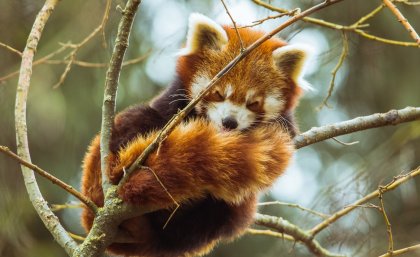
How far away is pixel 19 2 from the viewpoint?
498cm

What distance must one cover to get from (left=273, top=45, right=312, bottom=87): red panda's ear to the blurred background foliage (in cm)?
24

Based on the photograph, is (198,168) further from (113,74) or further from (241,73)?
(241,73)

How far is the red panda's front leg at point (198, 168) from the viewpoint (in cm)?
217

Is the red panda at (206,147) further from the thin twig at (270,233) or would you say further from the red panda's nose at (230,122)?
the thin twig at (270,233)

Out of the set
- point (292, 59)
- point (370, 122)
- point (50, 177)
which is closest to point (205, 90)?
point (50, 177)

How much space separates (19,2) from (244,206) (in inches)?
127

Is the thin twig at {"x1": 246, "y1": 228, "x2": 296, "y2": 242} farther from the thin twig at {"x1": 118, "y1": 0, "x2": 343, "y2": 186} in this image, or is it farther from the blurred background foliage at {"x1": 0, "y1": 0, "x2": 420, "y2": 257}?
the thin twig at {"x1": 118, "y1": 0, "x2": 343, "y2": 186}

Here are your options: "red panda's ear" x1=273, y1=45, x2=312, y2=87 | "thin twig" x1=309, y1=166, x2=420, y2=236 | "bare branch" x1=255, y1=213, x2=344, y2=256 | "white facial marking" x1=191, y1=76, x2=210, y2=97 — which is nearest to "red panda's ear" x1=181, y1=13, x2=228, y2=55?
"white facial marking" x1=191, y1=76, x2=210, y2=97

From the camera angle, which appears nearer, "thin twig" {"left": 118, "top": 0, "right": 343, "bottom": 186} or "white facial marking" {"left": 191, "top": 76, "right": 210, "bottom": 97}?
"thin twig" {"left": 118, "top": 0, "right": 343, "bottom": 186}

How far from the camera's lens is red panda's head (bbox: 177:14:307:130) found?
3.11m

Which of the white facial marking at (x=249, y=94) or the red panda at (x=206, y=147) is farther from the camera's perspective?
the white facial marking at (x=249, y=94)

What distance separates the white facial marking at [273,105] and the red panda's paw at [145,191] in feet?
3.75

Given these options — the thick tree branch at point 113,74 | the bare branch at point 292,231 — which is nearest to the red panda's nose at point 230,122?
the bare branch at point 292,231

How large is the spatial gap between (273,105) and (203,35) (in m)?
0.56
